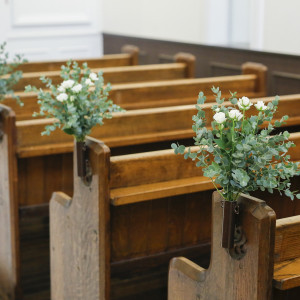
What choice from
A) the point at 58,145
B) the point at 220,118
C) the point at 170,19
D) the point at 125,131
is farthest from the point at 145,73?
the point at 220,118

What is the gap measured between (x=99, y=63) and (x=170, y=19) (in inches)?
56.3

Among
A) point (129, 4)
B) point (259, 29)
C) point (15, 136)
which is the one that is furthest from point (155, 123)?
point (129, 4)

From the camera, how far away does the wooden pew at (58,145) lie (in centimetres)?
320

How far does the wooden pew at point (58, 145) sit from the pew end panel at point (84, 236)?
1.04 ft

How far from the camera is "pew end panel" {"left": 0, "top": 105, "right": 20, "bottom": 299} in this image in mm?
3156

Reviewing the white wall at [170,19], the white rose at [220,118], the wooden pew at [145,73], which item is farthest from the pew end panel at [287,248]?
the white wall at [170,19]

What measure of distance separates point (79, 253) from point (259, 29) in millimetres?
3266

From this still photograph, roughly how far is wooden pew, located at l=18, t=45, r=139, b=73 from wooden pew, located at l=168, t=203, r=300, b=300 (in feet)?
11.1

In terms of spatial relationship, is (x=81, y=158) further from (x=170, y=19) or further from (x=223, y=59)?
(x=170, y=19)

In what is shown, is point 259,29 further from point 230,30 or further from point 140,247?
point 140,247

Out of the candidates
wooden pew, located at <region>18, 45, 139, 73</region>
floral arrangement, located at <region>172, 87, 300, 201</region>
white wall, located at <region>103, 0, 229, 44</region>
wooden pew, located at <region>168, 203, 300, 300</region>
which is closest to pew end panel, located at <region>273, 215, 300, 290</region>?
wooden pew, located at <region>168, 203, 300, 300</region>

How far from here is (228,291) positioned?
1970 millimetres

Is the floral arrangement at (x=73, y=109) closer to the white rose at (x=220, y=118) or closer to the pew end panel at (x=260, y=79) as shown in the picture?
the white rose at (x=220, y=118)

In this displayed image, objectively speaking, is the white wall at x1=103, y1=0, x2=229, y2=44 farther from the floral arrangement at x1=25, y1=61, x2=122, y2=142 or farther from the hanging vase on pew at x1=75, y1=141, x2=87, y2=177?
the hanging vase on pew at x1=75, y1=141, x2=87, y2=177
